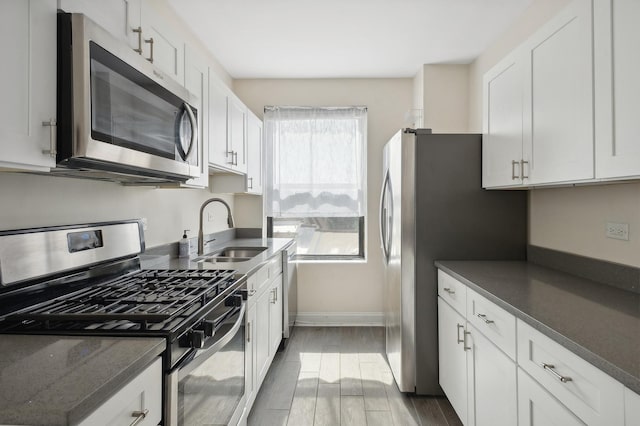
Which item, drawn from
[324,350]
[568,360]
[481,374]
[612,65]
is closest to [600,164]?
[612,65]

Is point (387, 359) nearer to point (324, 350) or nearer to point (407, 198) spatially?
point (324, 350)

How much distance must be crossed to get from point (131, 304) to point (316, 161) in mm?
2791

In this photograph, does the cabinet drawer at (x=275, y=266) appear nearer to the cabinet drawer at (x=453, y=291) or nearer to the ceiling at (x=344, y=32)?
the cabinet drawer at (x=453, y=291)

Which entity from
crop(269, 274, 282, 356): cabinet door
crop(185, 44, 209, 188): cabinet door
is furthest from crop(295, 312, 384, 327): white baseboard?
crop(185, 44, 209, 188): cabinet door

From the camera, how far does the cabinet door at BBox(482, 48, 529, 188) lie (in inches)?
74.9

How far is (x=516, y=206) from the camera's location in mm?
2430

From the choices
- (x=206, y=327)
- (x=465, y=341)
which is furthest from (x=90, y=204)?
(x=465, y=341)

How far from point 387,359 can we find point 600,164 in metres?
2.21

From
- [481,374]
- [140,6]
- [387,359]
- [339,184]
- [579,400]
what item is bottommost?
[387,359]

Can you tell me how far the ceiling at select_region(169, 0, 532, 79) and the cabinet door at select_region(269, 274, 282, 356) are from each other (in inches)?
75.5

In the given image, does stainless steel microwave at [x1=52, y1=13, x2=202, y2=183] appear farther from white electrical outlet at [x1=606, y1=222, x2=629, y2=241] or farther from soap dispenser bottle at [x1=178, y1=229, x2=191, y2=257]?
white electrical outlet at [x1=606, y1=222, x2=629, y2=241]

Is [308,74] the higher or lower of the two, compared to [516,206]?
higher

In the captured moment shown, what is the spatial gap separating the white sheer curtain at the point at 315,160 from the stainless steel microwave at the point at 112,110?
2.11 m

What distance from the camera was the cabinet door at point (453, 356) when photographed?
1944 millimetres
